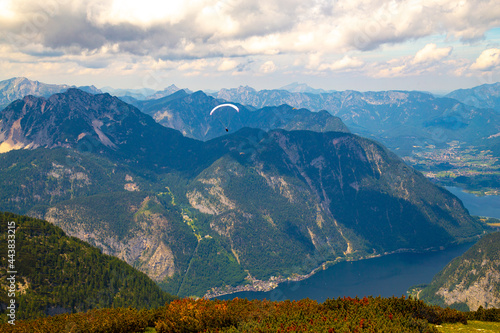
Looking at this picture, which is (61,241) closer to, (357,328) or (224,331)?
(224,331)

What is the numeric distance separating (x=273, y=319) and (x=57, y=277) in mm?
155639

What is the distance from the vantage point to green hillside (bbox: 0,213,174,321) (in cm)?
15062

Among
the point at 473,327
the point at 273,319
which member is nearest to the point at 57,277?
the point at 273,319

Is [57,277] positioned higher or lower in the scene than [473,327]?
lower

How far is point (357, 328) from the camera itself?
1736 inches

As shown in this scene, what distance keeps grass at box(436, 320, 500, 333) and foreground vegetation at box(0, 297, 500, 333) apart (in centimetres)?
56

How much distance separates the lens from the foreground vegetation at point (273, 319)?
152ft

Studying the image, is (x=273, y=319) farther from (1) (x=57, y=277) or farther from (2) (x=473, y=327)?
(1) (x=57, y=277)

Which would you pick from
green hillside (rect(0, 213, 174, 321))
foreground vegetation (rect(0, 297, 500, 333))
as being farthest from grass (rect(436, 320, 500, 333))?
green hillside (rect(0, 213, 174, 321))

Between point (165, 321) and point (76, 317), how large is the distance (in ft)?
62.8

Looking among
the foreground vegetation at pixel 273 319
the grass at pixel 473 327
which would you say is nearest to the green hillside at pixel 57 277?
the foreground vegetation at pixel 273 319

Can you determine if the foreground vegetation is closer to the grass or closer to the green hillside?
the grass

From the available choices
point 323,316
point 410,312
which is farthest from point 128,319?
point 410,312

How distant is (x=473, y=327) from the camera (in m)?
56.3
